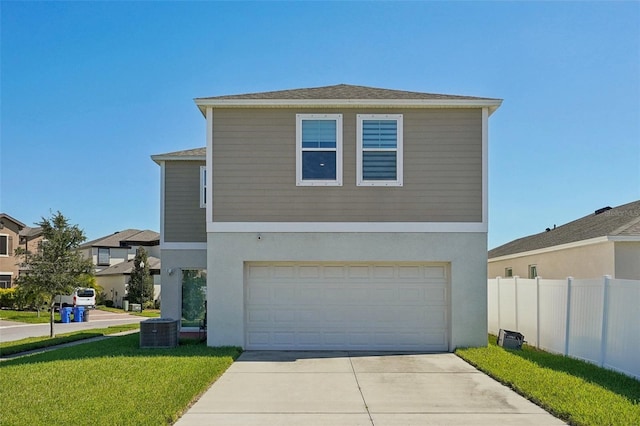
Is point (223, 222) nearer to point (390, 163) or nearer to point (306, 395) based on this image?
point (390, 163)

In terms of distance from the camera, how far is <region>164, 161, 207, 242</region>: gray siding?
16.7 meters

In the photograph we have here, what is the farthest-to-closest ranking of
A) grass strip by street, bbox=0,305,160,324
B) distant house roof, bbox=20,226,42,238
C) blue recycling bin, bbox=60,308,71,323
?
distant house roof, bbox=20,226,42,238
grass strip by street, bbox=0,305,160,324
blue recycling bin, bbox=60,308,71,323

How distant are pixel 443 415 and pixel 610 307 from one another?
4266 millimetres

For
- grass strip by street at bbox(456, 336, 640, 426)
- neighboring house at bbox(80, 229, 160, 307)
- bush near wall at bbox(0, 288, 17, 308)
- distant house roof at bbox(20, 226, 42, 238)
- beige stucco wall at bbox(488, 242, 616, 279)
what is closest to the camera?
grass strip by street at bbox(456, 336, 640, 426)

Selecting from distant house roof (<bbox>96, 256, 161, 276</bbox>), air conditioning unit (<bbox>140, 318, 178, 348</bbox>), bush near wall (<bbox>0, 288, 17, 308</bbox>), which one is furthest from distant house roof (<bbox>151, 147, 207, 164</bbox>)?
distant house roof (<bbox>96, 256, 161, 276</bbox>)

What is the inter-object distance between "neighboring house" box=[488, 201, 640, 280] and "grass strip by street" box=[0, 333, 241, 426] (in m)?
10.1

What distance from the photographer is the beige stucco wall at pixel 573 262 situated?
15.6 metres

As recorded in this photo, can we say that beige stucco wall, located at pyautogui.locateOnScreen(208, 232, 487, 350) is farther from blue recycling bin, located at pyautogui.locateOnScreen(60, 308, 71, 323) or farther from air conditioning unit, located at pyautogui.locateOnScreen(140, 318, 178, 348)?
blue recycling bin, located at pyautogui.locateOnScreen(60, 308, 71, 323)

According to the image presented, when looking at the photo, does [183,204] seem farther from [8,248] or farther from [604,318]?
[8,248]

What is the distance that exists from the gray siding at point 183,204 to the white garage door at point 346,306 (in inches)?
156

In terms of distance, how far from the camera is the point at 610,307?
392 inches

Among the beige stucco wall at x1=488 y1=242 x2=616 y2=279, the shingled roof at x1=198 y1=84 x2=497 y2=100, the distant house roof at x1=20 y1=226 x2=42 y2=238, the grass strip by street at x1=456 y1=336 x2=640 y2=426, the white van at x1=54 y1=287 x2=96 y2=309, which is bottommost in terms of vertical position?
the white van at x1=54 y1=287 x2=96 y2=309

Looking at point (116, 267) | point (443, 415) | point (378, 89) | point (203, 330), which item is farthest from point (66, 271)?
point (116, 267)

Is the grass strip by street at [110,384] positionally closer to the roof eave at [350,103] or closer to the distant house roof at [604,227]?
the roof eave at [350,103]
